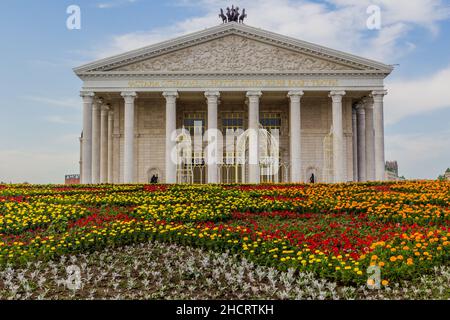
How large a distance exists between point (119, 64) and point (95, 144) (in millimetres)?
8713

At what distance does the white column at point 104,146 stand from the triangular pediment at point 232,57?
771 cm

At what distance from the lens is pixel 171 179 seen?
4078cm

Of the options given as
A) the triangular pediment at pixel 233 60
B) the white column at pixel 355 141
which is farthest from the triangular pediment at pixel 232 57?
the white column at pixel 355 141

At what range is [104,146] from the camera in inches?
1882

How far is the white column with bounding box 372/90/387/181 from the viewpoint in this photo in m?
40.9

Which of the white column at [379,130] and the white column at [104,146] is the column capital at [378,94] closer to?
the white column at [379,130]

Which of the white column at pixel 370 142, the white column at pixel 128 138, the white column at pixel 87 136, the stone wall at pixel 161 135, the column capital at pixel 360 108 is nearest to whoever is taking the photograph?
the white column at pixel 87 136

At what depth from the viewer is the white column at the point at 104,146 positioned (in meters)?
47.2

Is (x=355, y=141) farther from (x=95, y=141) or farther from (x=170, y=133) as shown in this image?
(x=95, y=141)

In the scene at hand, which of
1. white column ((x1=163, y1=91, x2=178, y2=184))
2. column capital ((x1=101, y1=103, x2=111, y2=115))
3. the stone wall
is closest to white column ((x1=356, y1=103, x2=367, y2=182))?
the stone wall

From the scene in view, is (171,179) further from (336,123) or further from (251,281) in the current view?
(251,281)

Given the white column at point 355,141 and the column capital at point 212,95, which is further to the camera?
the white column at point 355,141

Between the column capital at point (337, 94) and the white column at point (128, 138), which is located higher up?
the column capital at point (337, 94)

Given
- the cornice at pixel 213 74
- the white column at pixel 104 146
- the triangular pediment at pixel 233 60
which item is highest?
the triangular pediment at pixel 233 60
